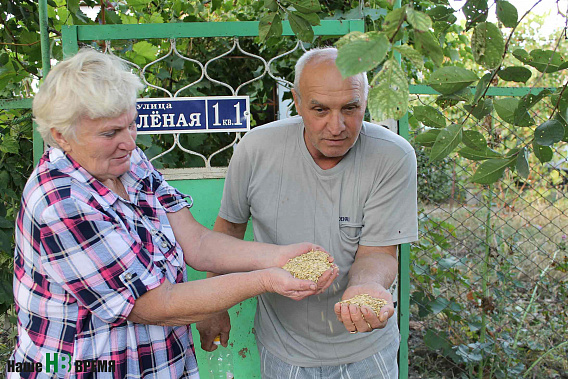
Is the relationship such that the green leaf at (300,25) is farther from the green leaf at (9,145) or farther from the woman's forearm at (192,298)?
the green leaf at (9,145)

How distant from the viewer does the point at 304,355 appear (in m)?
2.08

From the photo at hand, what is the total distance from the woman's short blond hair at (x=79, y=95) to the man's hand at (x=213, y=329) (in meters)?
0.97

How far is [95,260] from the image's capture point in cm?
153

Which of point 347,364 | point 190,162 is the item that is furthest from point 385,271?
point 190,162

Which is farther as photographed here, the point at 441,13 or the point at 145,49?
the point at 145,49

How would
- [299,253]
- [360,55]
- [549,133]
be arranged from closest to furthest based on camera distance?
1. [360,55]
2. [549,133]
3. [299,253]

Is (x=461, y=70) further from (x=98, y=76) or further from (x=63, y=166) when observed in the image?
(x=63, y=166)

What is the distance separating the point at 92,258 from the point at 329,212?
93 centimetres

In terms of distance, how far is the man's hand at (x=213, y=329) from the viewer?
2.19m

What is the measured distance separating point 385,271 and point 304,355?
0.47 m

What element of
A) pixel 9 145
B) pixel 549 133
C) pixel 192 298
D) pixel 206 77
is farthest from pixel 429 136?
pixel 9 145

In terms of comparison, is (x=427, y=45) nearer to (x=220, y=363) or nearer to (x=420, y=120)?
(x=420, y=120)

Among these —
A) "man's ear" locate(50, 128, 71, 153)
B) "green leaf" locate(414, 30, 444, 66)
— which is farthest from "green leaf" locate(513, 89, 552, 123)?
"man's ear" locate(50, 128, 71, 153)

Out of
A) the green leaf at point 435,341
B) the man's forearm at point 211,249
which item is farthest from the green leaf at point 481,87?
the green leaf at point 435,341
